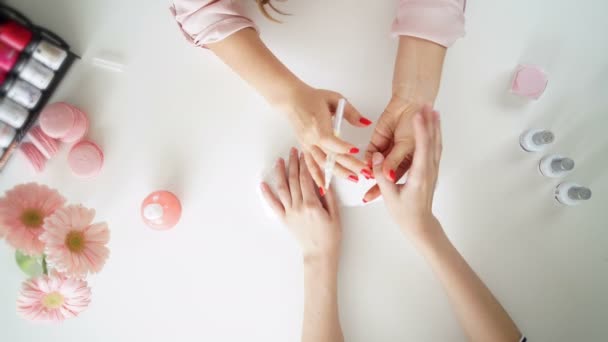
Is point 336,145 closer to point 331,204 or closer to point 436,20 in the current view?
point 331,204

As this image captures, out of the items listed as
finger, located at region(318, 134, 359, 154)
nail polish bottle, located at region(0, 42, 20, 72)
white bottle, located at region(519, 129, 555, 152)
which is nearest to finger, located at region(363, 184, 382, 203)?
finger, located at region(318, 134, 359, 154)

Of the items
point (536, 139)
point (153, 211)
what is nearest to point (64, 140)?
point (153, 211)

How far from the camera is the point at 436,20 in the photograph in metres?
0.70

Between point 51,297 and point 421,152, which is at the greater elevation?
point 421,152

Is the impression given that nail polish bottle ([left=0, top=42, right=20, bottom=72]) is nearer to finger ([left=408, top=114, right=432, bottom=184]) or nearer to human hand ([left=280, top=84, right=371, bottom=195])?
human hand ([left=280, top=84, right=371, bottom=195])

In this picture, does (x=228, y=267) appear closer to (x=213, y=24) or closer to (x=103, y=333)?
(x=103, y=333)

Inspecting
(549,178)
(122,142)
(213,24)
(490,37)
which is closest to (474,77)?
(490,37)

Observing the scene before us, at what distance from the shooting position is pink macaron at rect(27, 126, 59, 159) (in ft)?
2.52

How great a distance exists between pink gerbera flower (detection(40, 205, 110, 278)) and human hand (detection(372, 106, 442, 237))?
473 millimetres

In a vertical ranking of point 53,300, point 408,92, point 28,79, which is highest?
point 408,92

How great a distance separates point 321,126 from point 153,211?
369mm

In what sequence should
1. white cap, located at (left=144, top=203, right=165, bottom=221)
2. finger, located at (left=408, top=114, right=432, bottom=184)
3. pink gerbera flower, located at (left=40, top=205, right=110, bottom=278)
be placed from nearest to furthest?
pink gerbera flower, located at (left=40, top=205, right=110, bottom=278), finger, located at (left=408, top=114, right=432, bottom=184), white cap, located at (left=144, top=203, right=165, bottom=221)

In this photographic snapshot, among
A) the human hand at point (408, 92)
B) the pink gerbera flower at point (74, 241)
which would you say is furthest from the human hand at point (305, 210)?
the pink gerbera flower at point (74, 241)

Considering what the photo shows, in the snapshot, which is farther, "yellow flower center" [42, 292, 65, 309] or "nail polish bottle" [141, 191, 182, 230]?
"nail polish bottle" [141, 191, 182, 230]
